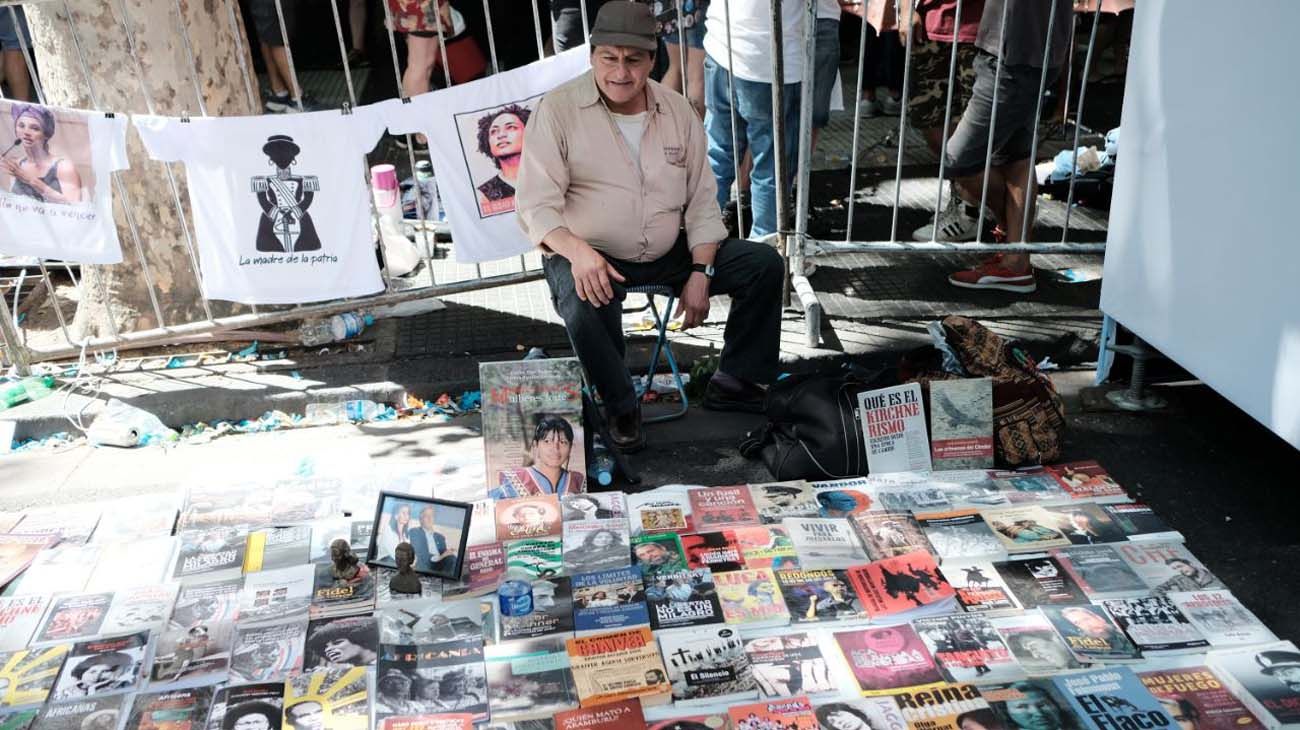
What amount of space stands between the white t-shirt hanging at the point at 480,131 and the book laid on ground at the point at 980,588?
2223 mm

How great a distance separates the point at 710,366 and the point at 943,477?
3.85ft

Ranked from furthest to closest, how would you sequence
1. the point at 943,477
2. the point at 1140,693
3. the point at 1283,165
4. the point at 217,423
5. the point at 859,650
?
the point at 217,423
the point at 943,477
the point at 1283,165
the point at 859,650
the point at 1140,693

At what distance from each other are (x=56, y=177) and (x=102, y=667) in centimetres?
214

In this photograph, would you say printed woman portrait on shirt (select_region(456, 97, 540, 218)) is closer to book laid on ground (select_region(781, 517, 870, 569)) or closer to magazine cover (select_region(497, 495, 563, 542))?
magazine cover (select_region(497, 495, 563, 542))

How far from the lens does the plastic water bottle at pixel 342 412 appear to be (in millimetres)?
4312

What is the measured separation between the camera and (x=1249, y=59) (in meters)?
3.19

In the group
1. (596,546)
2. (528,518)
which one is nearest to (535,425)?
(528,518)

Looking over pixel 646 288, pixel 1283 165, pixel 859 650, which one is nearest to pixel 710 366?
pixel 646 288

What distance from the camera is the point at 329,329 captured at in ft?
15.5

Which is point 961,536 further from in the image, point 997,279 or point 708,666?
point 997,279

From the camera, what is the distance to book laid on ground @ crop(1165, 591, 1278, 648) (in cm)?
285

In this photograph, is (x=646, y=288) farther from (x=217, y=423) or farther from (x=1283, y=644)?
(x=1283, y=644)

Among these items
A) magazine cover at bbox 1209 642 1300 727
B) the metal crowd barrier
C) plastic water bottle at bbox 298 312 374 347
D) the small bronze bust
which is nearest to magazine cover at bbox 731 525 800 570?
the small bronze bust

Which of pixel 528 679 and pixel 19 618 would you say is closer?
pixel 528 679
